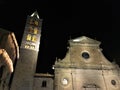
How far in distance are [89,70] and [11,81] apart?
34.7 ft

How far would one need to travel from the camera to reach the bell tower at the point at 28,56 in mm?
20234

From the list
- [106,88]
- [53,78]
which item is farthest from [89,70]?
[53,78]

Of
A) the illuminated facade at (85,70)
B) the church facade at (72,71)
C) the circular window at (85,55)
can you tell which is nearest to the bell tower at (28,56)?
the church facade at (72,71)

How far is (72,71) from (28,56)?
675 centimetres

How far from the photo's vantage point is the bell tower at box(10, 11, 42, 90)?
20.2m

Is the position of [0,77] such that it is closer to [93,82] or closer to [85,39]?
[93,82]

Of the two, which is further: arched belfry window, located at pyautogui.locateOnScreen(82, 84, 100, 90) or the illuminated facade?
the illuminated facade

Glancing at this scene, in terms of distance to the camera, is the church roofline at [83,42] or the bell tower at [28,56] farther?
the church roofline at [83,42]

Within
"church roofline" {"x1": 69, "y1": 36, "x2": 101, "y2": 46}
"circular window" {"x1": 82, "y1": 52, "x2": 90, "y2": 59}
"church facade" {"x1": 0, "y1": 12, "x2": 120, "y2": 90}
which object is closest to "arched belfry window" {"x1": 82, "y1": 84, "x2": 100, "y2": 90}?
"church facade" {"x1": 0, "y1": 12, "x2": 120, "y2": 90}

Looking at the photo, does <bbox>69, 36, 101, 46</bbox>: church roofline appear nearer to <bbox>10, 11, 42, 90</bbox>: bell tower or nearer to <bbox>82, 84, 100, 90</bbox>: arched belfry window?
<bbox>10, 11, 42, 90</bbox>: bell tower

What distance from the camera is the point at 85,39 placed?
25.5 meters

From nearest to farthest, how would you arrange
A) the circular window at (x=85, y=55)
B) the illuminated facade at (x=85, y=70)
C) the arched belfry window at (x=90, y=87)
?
1. the arched belfry window at (x=90, y=87)
2. the illuminated facade at (x=85, y=70)
3. the circular window at (x=85, y=55)

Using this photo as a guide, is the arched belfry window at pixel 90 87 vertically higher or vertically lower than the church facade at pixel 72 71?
lower

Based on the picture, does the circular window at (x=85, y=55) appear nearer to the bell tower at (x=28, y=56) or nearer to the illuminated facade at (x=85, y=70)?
the illuminated facade at (x=85, y=70)
